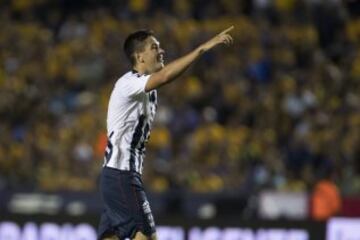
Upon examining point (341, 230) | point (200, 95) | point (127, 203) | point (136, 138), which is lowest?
point (127, 203)

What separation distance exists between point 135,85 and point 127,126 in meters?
0.34

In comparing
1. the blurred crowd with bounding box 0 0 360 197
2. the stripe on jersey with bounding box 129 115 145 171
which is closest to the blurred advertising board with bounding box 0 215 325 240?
the blurred crowd with bounding box 0 0 360 197

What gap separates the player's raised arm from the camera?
7645mm

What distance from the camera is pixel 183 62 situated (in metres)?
7.69

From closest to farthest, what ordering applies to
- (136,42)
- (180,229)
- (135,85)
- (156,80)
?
(156,80)
(135,85)
(136,42)
(180,229)

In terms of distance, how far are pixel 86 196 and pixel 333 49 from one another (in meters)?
4.38

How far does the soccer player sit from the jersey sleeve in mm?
13

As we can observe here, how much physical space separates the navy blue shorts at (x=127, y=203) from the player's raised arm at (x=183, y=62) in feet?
2.73

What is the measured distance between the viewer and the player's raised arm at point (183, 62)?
7.64 m

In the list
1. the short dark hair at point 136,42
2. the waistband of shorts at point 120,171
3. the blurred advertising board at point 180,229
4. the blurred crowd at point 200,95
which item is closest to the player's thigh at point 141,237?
the waistband of shorts at point 120,171

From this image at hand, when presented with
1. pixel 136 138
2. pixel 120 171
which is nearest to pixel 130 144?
pixel 136 138

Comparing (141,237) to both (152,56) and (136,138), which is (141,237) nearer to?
(136,138)

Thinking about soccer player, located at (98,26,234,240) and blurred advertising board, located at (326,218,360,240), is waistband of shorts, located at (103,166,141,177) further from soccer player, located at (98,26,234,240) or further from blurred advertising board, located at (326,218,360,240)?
blurred advertising board, located at (326,218,360,240)

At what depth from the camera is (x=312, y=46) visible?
16.8 metres
